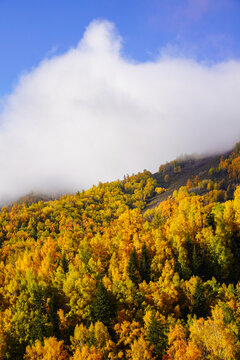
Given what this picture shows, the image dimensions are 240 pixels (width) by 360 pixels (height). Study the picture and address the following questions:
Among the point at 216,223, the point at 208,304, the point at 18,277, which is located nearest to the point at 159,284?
the point at 208,304

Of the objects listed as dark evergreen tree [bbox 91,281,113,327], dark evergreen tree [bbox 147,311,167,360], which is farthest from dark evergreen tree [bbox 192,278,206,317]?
dark evergreen tree [bbox 91,281,113,327]

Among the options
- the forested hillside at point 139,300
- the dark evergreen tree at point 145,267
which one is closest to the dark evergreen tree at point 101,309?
the forested hillside at point 139,300

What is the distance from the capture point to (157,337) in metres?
48.1

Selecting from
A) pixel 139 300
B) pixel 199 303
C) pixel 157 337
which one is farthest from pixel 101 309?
pixel 199 303

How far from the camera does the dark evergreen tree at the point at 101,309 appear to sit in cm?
5444

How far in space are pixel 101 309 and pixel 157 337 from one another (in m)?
13.7

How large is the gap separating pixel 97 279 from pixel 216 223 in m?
41.2

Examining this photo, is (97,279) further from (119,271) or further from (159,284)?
(159,284)

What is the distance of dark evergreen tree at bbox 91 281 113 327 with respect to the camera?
179 feet

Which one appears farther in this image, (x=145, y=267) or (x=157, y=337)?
(x=145, y=267)

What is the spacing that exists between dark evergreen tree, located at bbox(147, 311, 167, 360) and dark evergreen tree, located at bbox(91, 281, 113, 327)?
10459mm

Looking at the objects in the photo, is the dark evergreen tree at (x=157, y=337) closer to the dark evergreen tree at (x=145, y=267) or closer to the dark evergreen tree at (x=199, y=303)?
the dark evergreen tree at (x=199, y=303)

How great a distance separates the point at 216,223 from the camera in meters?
77.4

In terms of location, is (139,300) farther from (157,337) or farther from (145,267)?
(157,337)
